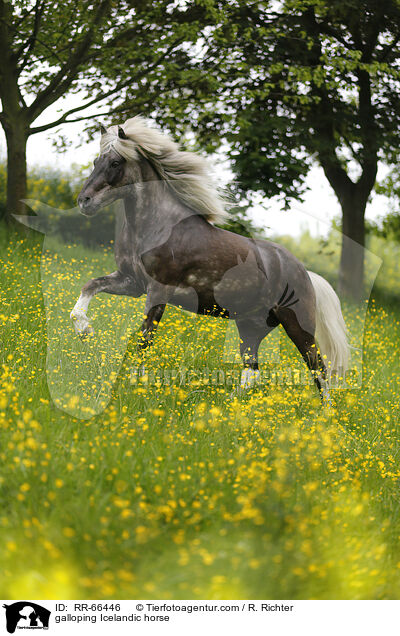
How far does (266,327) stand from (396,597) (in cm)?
332

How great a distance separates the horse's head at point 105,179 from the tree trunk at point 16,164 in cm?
495

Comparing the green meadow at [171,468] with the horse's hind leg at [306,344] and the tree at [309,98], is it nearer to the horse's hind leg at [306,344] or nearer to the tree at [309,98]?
the horse's hind leg at [306,344]

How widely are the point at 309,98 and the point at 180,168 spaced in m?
7.11

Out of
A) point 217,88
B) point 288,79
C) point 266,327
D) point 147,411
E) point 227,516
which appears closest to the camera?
point 227,516

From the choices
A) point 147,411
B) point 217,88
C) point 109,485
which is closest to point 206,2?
point 217,88

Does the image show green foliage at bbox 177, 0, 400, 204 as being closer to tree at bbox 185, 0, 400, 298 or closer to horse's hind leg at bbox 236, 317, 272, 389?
tree at bbox 185, 0, 400, 298

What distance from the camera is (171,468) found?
4117mm

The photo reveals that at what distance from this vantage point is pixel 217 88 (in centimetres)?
1059

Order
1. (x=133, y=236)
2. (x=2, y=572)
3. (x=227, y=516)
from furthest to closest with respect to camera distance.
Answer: (x=133, y=236), (x=227, y=516), (x=2, y=572)

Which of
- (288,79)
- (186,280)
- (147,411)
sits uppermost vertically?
(288,79)

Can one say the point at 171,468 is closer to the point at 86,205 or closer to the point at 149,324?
the point at 149,324

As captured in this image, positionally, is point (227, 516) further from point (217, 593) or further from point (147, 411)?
point (147, 411)

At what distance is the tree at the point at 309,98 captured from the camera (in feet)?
35.6
